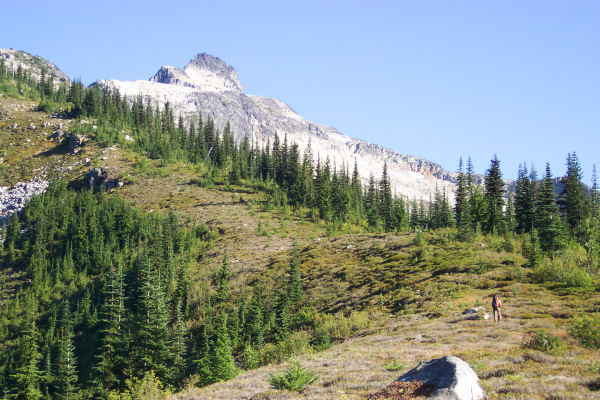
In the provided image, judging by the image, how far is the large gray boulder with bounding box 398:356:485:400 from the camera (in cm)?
1038

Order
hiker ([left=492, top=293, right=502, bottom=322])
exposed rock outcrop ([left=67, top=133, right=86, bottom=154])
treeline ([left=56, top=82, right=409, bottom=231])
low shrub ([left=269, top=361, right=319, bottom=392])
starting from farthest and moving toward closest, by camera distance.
A: exposed rock outcrop ([left=67, top=133, right=86, bottom=154]), treeline ([left=56, top=82, right=409, bottom=231]), hiker ([left=492, top=293, right=502, bottom=322]), low shrub ([left=269, top=361, right=319, bottom=392])

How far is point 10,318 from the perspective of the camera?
7100 centimetres

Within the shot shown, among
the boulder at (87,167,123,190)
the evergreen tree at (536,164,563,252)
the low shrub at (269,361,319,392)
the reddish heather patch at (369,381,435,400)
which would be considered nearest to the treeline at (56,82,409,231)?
the boulder at (87,167,123,190)

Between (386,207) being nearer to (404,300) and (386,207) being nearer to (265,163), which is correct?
(265,163)

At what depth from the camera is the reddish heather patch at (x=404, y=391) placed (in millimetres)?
10883

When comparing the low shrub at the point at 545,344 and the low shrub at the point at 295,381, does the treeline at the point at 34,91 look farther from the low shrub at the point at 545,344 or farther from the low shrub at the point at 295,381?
the low shrub at the point at 545,344

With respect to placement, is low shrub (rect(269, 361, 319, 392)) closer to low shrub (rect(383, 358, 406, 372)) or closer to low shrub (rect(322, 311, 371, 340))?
low shrub (rect(383, 358, 406, 372))

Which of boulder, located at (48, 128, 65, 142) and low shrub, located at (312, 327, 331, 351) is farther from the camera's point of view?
boulder, located at (48, 128, 65, 142)

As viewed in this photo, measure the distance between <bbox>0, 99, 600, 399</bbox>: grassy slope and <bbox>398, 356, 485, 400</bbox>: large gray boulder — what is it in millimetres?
780

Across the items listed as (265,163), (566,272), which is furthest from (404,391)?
(265,163)

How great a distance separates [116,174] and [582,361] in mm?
120595

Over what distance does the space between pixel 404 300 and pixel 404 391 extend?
22394 millimetres

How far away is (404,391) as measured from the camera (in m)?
11.4

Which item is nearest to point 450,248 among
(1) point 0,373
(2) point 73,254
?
(1) point 0,373
